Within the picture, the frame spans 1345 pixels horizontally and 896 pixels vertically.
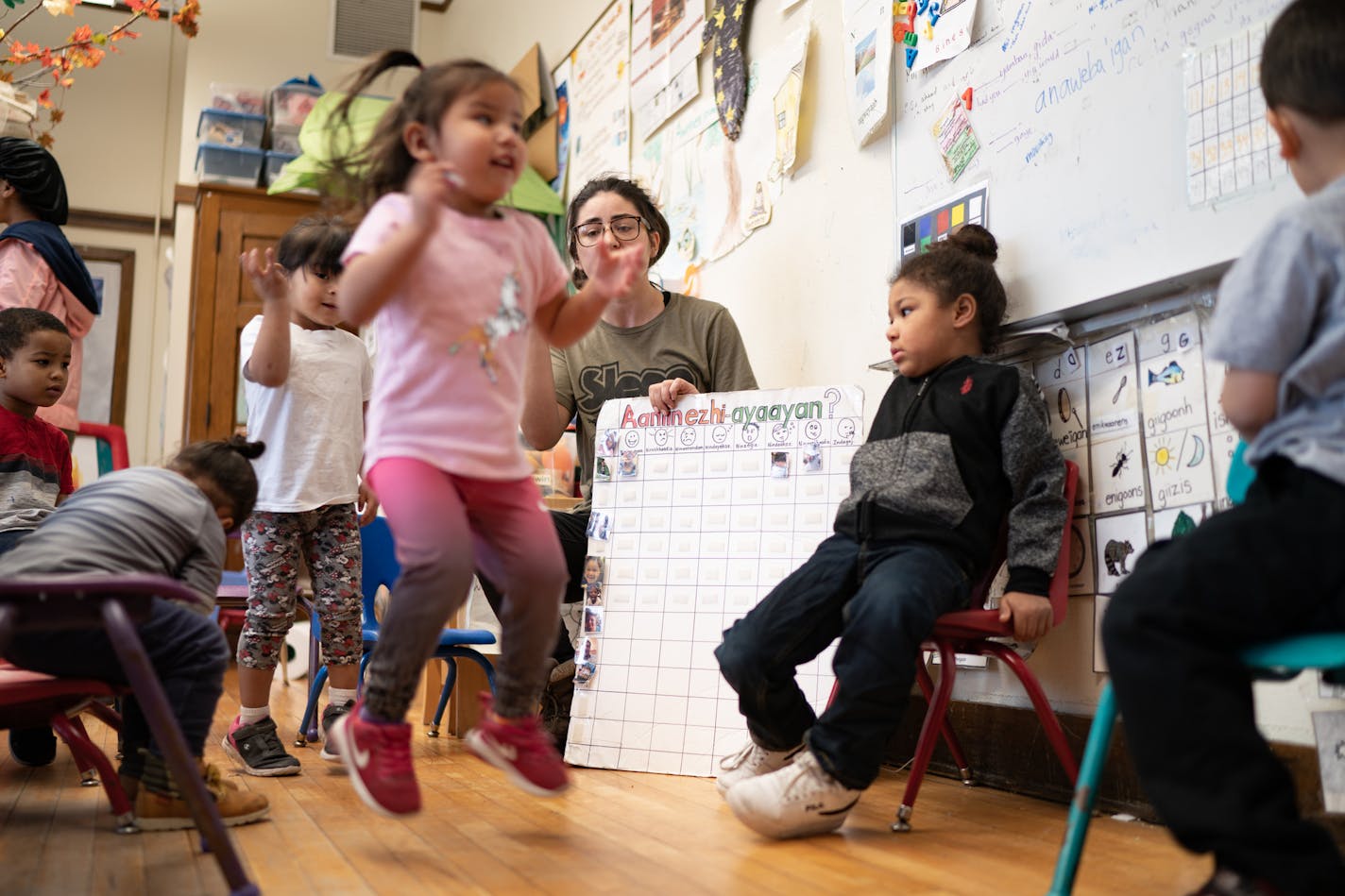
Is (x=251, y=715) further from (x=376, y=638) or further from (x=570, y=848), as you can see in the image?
(x=570, y=848)

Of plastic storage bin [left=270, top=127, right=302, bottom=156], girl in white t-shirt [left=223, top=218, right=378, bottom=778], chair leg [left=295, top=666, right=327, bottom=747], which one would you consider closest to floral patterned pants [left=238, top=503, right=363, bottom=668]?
girl in white t-shirt [left=223, top=218, right=378, bottom=778]

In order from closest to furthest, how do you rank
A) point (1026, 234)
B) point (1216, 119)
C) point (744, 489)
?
1. point (1216, 119)
2. point (1026, 234)
3. point (744, 489)

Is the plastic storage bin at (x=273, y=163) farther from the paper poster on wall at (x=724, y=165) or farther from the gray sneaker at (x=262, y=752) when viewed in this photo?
the gray sneaker at (x=262, y=752)

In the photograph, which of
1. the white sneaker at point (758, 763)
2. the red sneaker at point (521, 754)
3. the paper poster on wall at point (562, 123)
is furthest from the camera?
the paper poster on wall at point (562, 123)

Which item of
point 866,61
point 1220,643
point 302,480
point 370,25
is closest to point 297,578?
point 302,480

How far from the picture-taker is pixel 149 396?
19.7ft

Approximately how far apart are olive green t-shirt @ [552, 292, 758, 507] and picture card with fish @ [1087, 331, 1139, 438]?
31.2 inches

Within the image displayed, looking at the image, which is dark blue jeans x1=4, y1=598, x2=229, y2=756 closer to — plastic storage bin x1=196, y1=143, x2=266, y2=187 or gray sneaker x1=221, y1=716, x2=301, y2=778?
gray sneaker x1=221, y1=716, x2=301, y2=778

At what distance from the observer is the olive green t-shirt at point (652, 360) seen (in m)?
2.55

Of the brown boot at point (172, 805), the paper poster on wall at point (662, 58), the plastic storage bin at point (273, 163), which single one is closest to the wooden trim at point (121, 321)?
the plastic storage bin at point (273, 163)

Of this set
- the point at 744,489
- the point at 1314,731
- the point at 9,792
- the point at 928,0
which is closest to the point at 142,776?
the point at 9,792

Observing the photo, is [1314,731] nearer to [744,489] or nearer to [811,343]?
[744,489]

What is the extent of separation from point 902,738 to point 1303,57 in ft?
5.35

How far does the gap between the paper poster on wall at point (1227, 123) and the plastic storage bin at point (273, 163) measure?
4.52m
